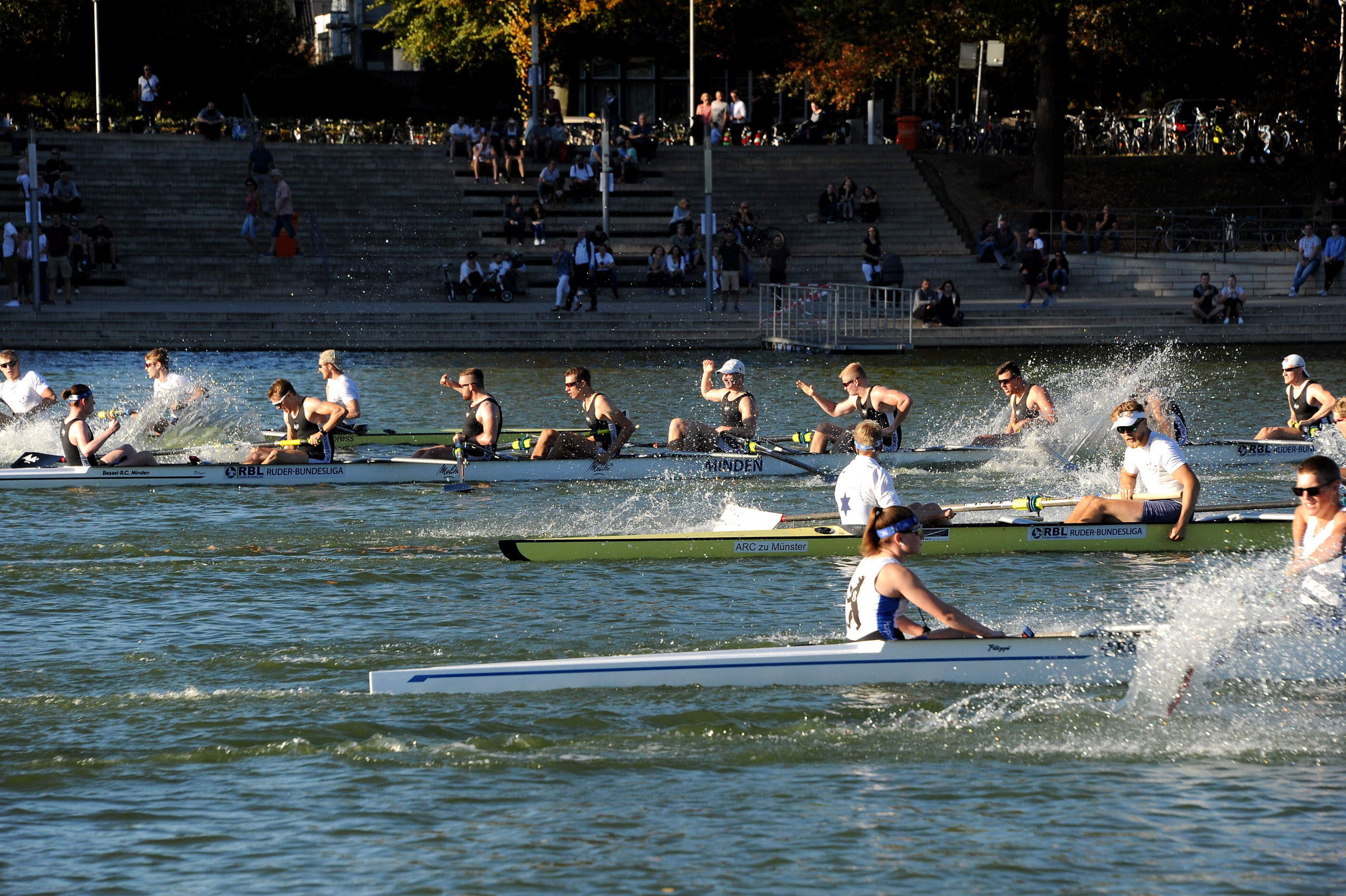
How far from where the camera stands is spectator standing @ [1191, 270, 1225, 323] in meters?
29.3

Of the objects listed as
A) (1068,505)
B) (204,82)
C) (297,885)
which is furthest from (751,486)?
(204,82)

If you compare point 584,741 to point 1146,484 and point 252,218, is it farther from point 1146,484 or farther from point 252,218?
point 252,218

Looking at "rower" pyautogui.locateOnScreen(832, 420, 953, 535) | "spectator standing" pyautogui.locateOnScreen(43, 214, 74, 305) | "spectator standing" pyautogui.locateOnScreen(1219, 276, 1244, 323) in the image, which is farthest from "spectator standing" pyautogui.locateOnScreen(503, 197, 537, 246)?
"rower" pyautogui.locateOnScreen(832, 420, 953, 535)

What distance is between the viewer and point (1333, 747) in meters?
8.62

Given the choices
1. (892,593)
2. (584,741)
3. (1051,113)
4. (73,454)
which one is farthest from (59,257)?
(892,593)

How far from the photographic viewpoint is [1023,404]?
56.2 ft

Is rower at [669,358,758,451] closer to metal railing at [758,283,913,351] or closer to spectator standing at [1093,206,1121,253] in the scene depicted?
metal railing at [758,283,913,351]

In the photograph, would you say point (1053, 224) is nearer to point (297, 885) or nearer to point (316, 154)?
point (316, 154)

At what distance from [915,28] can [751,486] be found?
2366 cm

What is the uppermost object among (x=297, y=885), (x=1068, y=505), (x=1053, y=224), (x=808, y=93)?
(x=808, y=93)

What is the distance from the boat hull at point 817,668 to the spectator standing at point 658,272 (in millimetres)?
23104

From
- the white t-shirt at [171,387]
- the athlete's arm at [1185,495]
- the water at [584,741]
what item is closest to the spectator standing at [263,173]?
the white t-shirt at [171,387]

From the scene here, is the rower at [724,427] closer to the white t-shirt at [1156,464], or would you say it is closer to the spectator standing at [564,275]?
the white t-shirt at [1156,464]

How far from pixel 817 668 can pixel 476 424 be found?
8.25 m
